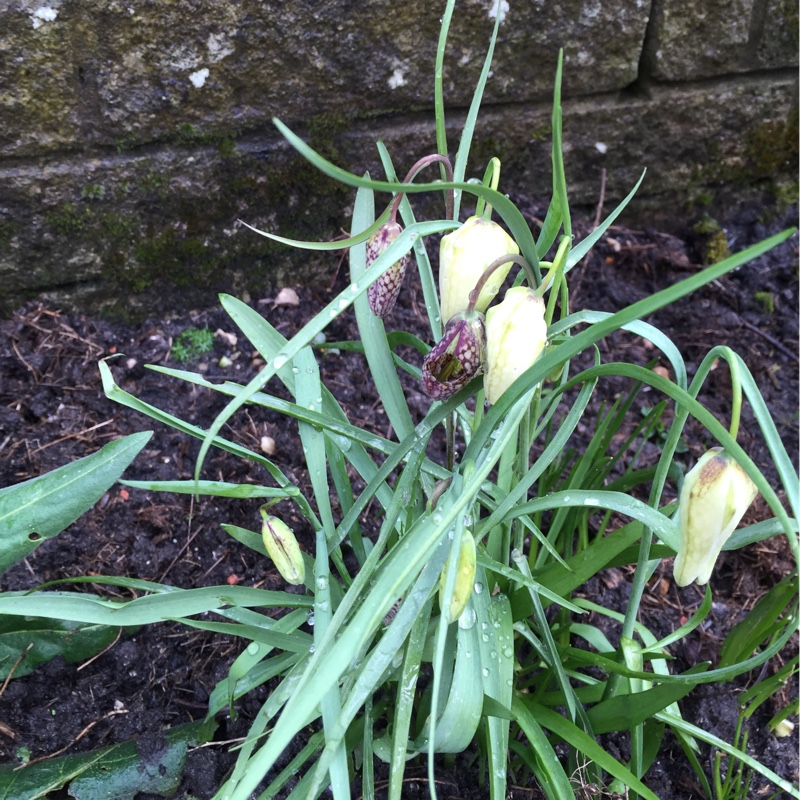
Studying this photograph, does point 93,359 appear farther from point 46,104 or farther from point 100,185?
point 46,104

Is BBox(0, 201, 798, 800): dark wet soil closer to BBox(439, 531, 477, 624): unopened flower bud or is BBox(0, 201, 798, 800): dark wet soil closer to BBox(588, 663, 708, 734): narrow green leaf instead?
BBox(588, 663, 708, 734): narrow green leaf

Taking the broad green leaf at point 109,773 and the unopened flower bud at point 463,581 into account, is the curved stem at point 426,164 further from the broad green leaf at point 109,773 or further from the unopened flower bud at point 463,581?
the broad green leaf at point 109,773

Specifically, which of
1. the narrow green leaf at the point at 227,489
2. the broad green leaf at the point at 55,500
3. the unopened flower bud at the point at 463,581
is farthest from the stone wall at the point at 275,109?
the unopened flower bud at the point at 463,581

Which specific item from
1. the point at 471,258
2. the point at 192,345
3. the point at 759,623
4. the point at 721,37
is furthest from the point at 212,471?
the point at 721,37

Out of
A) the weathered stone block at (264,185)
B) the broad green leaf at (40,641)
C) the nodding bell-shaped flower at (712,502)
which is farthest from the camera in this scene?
the weathered stone block at (264,185)

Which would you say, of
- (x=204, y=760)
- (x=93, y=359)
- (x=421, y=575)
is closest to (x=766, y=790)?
(x=421, y=575)

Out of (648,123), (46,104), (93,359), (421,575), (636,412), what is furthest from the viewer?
(648,123)
